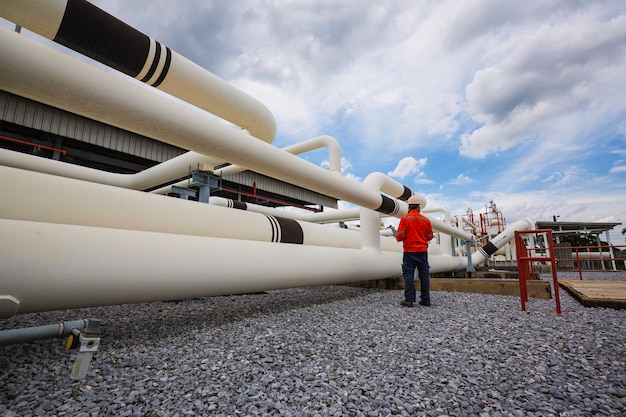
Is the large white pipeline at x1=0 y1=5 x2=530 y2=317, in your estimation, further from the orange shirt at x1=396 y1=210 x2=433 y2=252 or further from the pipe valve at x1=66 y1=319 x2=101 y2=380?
the orange shirt at x1=396 y1=210 x2=433 y2=252

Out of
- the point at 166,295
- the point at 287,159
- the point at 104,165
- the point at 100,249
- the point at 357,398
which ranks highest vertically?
the point at 104,165

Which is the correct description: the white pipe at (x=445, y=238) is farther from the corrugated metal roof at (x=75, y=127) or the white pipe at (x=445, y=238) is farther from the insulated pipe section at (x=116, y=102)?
the insulated pipe section at (x=116, y=102)

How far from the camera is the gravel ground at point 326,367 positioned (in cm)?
104

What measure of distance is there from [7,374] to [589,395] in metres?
2.29

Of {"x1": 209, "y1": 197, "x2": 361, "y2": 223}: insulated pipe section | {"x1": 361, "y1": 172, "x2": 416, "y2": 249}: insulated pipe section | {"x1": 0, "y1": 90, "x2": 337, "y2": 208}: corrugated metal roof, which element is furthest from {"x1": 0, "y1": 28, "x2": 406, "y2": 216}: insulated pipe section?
{"x1": 0, "y1": 90, "x2": 337, "y2": 208}: corrugated metal roof

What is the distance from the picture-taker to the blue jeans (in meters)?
2.88

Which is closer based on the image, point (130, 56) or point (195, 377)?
point (195, 377)

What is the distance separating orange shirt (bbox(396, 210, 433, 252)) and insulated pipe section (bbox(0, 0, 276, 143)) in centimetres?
206

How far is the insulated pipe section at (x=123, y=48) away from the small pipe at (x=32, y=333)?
1400 mm

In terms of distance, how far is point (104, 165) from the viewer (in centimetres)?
905

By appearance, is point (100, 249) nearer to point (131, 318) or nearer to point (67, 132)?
point (131, 318)

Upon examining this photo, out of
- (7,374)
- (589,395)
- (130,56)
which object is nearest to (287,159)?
(130,56)

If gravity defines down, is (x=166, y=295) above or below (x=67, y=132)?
below

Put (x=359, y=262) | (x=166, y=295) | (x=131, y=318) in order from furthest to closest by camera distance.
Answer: (x=359, y=262) → (x=131, y=318) → (x=166, y=295)
